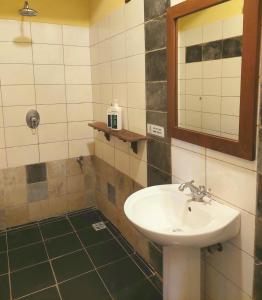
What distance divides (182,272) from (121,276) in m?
0.73

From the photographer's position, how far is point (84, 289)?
185 cm

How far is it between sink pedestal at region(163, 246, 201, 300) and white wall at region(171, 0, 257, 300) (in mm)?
112

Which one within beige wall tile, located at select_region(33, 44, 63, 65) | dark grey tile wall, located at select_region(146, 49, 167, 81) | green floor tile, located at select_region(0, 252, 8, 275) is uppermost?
beige wall tile, located at select_region(33, 44, 63, 65)

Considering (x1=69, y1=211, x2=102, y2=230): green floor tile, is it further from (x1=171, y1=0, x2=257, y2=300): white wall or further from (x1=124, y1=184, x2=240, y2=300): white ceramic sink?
(x1=171, y1=0, x2=257, y2=300): white wall

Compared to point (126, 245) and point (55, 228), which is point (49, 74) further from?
point (126, 245)

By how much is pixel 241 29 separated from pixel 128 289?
5.46 feet

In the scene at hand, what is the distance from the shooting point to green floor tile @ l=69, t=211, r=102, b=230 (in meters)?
2.65

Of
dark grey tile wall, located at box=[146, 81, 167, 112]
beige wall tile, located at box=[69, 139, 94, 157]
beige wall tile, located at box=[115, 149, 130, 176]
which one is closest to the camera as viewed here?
dark grey tile wall, located at box=[146, 81, 167, 112]

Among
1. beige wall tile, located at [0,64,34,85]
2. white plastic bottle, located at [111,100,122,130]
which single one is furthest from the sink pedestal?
beige wall tile, located at [0,64,34,85]

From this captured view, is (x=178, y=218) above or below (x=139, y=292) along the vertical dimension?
above

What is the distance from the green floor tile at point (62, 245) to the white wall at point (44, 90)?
29.7 inches

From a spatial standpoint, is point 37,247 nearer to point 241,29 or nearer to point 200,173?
point 200,173

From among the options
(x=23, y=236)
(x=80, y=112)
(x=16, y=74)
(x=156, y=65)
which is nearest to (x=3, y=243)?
(x=23, y=236)

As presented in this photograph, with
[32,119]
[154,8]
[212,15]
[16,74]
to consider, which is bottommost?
[32,119]
